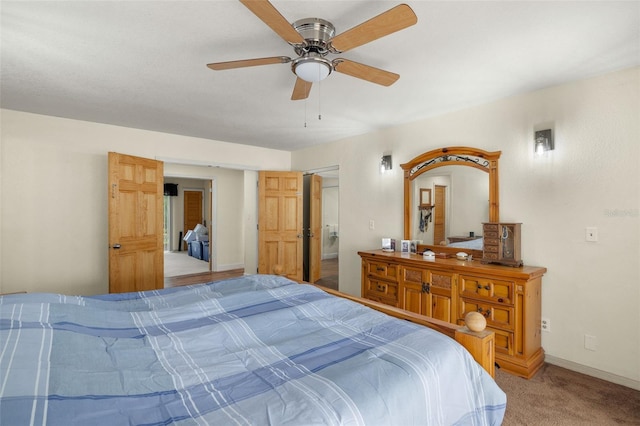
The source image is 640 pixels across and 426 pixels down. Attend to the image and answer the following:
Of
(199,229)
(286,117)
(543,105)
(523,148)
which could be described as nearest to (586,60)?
(543,105)

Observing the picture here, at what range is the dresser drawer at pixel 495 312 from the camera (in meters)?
2.62

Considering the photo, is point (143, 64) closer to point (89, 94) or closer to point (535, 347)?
point (89, 94)

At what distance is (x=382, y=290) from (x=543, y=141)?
216 centimetres

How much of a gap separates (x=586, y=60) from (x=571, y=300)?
194 centimetres

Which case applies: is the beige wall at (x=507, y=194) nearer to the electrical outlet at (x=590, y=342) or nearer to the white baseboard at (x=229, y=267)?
the electrical outlet at (x=590, y=342)

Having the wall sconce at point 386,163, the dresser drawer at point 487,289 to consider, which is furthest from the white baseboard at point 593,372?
the wall sconce at point 386,163

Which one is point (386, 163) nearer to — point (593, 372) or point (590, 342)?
point (590, 342)

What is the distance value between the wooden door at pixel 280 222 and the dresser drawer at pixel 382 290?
1847 millimetres

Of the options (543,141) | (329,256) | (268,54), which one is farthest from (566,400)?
(329,256)

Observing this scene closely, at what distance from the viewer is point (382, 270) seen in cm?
360

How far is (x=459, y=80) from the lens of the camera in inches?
106

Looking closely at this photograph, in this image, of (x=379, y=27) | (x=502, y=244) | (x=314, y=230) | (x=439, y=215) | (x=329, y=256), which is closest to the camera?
(x=379, y=27)

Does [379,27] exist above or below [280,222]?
above

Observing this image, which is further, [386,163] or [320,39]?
[386,163]
